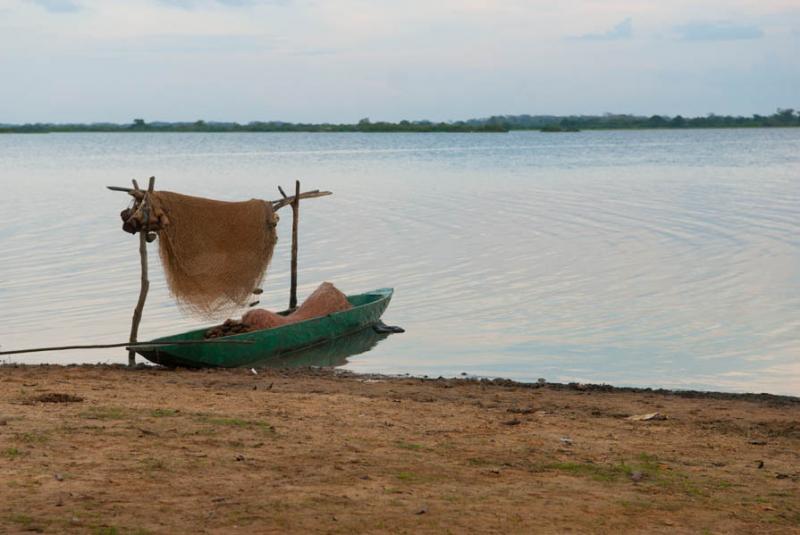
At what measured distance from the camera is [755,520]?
6.48 m

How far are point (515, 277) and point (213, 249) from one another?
28.6 feet

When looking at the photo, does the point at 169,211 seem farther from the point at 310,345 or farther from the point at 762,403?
the point at 762,403

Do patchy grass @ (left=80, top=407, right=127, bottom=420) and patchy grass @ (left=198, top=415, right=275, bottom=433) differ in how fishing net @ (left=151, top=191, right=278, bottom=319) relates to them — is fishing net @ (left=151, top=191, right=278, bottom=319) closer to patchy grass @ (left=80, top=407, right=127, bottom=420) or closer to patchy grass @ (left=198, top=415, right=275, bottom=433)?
patchy grass @ (left=80, top=407, right=127, bottom=420)

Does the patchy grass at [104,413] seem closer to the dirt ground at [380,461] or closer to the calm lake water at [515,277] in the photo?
the dirt ground at [380,461]

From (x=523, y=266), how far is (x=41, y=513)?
17321 millimetres

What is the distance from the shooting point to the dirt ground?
20.6 feet

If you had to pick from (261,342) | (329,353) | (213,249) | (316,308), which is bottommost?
(329,353)

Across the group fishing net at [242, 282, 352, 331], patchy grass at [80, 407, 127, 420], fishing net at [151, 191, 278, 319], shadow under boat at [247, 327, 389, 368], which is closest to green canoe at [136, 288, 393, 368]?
shadow under boat at [247, 327, 389, 368]

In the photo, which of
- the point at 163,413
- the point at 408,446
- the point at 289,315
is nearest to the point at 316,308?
the point at 289,315

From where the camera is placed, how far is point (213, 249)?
45.5 ft

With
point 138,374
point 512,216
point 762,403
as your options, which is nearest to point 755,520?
point 762,403

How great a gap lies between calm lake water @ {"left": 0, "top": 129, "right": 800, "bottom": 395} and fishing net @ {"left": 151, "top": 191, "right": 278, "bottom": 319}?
1.59m

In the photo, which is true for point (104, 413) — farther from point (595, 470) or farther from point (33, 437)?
point (595, 470)

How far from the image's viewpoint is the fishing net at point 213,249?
521 inches
